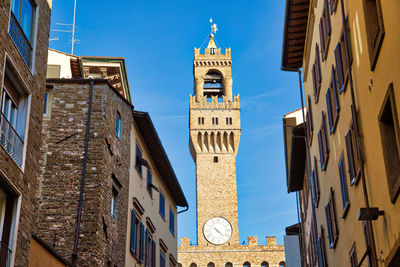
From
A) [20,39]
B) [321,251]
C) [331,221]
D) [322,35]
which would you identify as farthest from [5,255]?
[321,251]

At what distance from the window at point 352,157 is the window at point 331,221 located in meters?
3.14

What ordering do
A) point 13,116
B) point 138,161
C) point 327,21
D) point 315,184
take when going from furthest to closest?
point 138,161 → point 315,184 → point 327,21 → point 13,116

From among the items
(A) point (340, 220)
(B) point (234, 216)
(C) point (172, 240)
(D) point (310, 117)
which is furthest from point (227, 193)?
(A) point (340, 220)

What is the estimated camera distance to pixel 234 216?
2653 inches

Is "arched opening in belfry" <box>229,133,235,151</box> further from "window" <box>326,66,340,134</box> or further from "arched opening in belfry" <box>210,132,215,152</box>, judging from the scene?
"window" <box>326,66,340,134</box>

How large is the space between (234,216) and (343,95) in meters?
53.4

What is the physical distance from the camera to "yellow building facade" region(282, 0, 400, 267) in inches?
416

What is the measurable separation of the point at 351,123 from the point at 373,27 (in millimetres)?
2838

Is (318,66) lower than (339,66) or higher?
higher

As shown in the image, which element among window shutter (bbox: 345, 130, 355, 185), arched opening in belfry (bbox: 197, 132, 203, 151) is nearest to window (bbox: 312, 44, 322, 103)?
window shutter (bbox: 345, 130, 355, 185)

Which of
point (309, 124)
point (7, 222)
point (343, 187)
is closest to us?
point (7, 222)

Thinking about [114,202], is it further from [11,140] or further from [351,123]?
[351,123]

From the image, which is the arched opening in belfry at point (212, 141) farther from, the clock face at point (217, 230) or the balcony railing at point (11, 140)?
the balcony railing at point (11, 140)

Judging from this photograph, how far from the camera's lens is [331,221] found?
18.2 m
